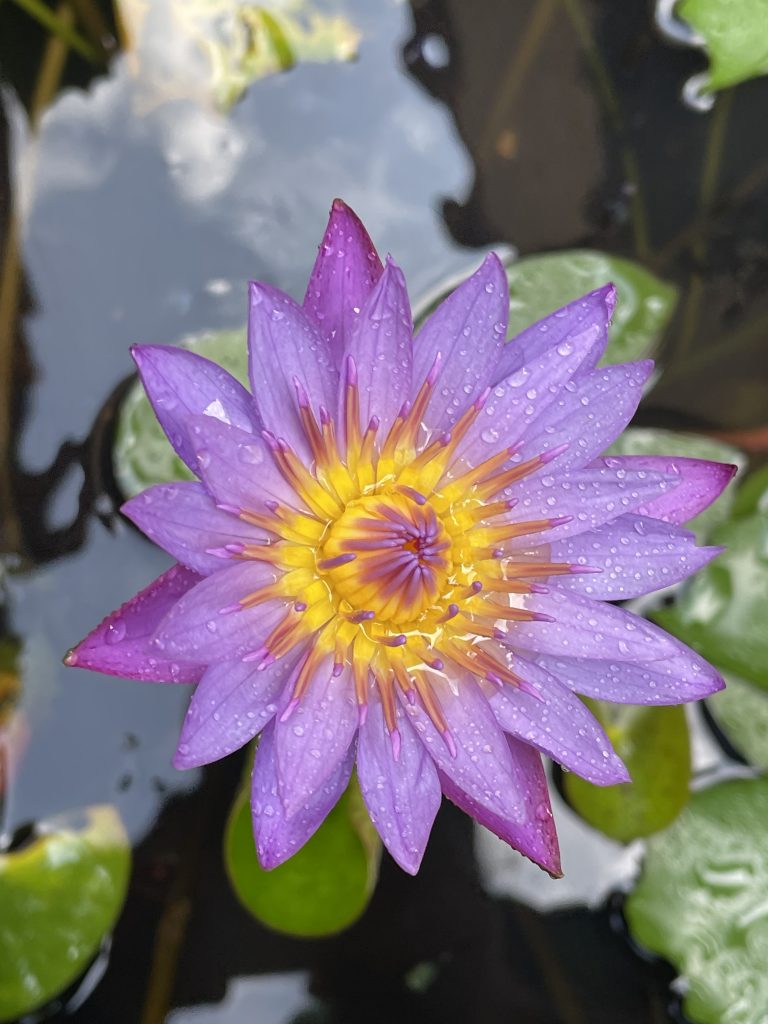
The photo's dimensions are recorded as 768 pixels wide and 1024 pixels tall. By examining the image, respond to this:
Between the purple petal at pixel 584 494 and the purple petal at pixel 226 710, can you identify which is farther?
the purple petal at pixel 584 494

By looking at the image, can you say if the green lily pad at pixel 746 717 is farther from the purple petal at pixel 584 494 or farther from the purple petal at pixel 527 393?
the purple petal at pixel 527 393

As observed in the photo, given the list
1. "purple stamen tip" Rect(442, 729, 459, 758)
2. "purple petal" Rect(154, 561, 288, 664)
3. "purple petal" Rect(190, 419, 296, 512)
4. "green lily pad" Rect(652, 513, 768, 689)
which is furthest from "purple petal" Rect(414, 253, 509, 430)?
"green lily pad" Rect(652, 513, 768, 689)

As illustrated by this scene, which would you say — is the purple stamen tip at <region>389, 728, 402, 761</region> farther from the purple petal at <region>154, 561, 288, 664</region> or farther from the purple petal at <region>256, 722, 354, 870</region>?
the purple petal at <region>154, 561, 288, 664</region>

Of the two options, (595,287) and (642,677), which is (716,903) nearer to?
(642,677)

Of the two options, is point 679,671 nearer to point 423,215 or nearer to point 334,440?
point 334,440

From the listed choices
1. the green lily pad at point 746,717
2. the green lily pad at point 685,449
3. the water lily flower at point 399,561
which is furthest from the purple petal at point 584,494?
the green lily pad at point 746,717

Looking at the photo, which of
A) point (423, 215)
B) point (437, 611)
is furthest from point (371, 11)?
point (437, 611)
